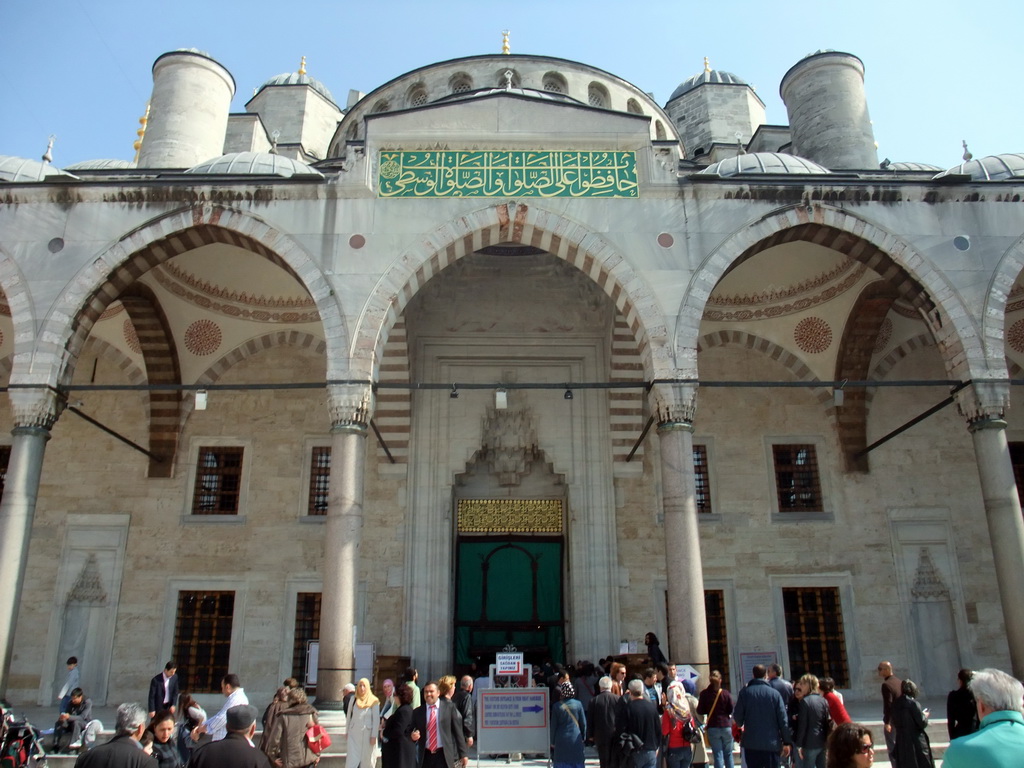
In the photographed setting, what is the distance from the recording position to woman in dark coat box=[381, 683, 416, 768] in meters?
4.94

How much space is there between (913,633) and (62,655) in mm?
11029

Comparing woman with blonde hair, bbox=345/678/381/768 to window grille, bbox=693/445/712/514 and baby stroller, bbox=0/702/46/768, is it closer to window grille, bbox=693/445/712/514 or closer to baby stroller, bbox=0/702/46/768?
baby stroller, bbox=0/702/46/768

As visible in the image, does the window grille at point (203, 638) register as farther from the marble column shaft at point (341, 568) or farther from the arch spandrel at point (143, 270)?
the arch spandrel at point (143, 270)

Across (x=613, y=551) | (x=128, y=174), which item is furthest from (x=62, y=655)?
(x=613, y=551)

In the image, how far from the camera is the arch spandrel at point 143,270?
859cm

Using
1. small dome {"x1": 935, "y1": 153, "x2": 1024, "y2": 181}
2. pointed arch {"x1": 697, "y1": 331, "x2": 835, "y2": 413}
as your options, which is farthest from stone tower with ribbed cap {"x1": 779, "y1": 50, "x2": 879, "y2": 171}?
pointed arch {"x1": 697, "y1": 331, "x2": 835, "y2": 413}

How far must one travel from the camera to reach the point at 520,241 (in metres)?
9.29

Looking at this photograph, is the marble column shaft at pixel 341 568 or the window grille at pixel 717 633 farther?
the window grille at pixel 717 633

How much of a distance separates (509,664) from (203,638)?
5197mm

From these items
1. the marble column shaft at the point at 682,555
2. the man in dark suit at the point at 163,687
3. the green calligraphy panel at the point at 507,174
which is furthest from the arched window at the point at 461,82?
the man in dark suit at the point at 163,687

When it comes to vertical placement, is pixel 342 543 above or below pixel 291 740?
above

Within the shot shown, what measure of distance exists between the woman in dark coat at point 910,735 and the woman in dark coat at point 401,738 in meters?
2.81

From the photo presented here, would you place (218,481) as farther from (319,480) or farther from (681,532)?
(681,532)

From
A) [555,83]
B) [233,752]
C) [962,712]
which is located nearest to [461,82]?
[555,83]
